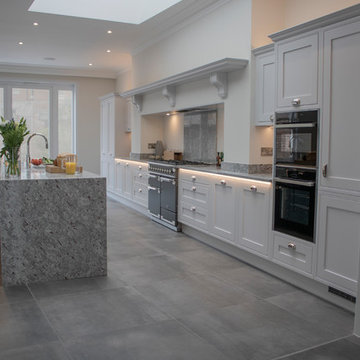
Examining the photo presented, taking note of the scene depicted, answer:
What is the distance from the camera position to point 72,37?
7.12 meters

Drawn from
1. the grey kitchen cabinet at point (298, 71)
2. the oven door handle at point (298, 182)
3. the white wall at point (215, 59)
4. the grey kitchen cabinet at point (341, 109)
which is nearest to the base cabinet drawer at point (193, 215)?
the white wall at point (215, 59)

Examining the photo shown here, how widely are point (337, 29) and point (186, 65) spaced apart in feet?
10.5

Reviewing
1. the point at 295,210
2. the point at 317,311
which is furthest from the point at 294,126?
the point at 317,311

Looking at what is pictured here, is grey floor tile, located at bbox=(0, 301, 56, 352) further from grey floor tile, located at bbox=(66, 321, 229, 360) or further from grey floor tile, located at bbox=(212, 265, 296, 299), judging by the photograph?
grey floor tile, located at bbox=(212, 265, 296, 299)

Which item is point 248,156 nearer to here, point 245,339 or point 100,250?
point 100,250

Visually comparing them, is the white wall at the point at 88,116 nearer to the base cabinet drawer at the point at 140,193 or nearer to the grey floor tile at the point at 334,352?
the base cabinet drawer at the point at 140,193

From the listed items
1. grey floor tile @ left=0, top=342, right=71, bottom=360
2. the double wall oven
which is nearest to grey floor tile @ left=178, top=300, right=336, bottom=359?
the double wall oven

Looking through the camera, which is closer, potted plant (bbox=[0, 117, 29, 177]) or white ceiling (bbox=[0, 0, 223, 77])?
potted plant (bbox=[0, 117, 29, 177])

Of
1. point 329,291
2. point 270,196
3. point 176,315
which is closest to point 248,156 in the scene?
point 270,196

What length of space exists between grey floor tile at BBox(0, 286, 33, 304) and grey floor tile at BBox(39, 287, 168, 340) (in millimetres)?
181

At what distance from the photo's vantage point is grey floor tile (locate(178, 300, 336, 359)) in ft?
8.60

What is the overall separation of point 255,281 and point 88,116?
7.50 metres

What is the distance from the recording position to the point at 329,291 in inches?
133

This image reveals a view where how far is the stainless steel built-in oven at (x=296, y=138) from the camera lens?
3404 mm
